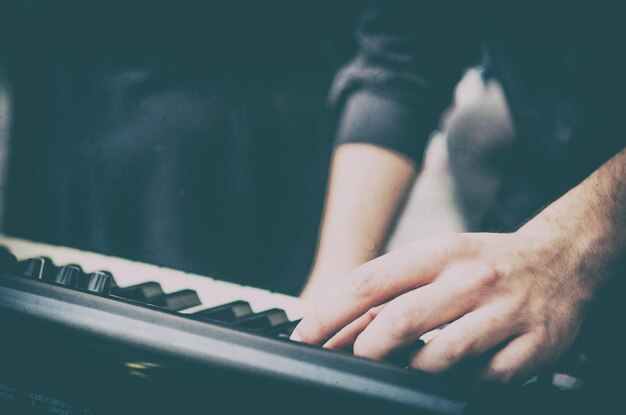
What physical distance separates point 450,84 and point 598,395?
0.61 metres

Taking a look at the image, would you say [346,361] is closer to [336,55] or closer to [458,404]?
[458,404]

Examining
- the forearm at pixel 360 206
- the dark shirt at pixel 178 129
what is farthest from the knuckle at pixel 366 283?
the dark shirt at pixel 178 129

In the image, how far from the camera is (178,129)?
0.76 m

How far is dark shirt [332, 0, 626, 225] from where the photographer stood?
2.23 ft

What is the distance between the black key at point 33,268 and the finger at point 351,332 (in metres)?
0.23

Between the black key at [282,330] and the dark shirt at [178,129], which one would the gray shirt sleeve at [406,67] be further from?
the black key at [282,330]

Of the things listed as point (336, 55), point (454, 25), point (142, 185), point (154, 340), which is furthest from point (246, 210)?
point (154, 340)

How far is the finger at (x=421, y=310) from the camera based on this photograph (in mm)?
301

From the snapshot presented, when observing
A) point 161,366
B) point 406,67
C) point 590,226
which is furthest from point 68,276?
point 406,67

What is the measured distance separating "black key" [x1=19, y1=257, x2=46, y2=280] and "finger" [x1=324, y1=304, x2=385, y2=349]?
23 cm

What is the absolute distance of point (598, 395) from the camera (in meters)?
0.28

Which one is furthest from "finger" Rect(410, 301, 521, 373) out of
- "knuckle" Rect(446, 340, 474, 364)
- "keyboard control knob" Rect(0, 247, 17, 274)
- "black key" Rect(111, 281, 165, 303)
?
"keyboard control knob" Rect(0, 247, 17, 274)

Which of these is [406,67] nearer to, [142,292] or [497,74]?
[497,74]

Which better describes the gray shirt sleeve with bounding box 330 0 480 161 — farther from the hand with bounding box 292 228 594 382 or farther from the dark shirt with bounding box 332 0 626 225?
the hand with bounding box 292 228 594 382
